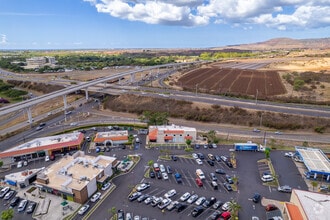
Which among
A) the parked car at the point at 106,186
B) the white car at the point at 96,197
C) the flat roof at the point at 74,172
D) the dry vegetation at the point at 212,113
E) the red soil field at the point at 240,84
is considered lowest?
the white car at the point at 96,197

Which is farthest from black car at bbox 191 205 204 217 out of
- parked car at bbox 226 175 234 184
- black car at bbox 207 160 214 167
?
black car at bbox 207 160 214 167

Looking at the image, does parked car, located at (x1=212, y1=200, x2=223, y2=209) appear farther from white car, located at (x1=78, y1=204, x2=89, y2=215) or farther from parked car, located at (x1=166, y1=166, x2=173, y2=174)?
white car, located at (x1=78, y1=204, x2=89, y2=215)

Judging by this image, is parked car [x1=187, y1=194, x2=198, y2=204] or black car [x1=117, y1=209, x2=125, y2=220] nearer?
black car [x1=117, y1=209, x2=125, y2=220]

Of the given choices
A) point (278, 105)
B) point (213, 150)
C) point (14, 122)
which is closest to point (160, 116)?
point (213, 150)

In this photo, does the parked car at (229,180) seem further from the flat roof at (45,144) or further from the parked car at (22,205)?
the flat roof at (45,144)

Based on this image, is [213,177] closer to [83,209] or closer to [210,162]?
[210,162]

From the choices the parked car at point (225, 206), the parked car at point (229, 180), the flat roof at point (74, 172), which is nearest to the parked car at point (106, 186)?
the flat roof at point (74, 172)
